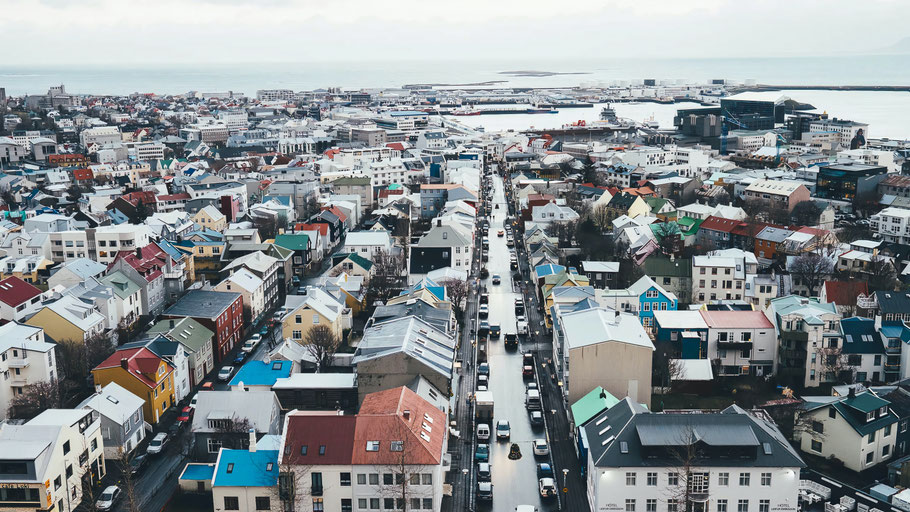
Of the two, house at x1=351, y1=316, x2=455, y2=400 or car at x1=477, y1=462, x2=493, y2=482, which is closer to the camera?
car at x1=477, y1=462, x2=493, y2=482

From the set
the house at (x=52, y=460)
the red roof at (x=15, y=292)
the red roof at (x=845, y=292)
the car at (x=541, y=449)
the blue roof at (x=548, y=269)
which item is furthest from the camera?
the blue roof at (x=548, y=269)

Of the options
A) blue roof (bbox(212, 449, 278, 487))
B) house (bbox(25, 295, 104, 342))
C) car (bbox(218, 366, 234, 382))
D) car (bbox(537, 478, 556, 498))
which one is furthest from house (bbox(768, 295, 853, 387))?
house (bbox(25, 295, 104, 342))

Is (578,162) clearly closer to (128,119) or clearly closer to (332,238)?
(332,238)

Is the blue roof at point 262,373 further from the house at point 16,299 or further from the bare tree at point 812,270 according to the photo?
the bare tree at point 812,270

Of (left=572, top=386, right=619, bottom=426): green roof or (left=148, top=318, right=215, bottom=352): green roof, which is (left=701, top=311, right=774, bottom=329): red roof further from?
(left=148, top=318, right=215, bottom=352): green roof

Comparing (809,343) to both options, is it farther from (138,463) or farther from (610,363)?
(138,463)

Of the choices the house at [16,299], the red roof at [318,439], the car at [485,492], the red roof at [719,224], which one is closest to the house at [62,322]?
the house at [16,299]
